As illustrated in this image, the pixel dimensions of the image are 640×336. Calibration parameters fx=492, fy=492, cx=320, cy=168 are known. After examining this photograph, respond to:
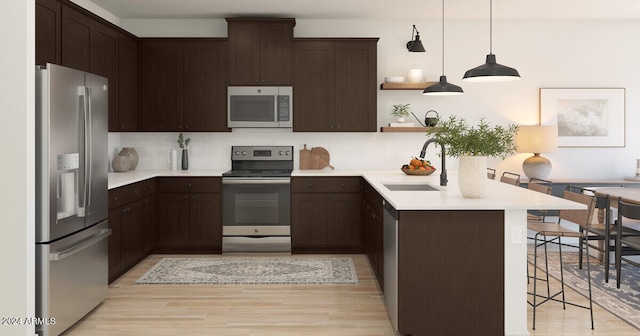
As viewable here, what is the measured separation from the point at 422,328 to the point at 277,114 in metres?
3.41

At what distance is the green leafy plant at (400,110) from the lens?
19.9 ft

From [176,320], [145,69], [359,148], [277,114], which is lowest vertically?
[176,320]

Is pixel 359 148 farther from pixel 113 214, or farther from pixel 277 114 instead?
pixel 113 214

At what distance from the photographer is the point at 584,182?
231 inches

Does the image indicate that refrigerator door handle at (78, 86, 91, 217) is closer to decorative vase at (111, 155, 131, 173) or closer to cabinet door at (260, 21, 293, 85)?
decorative vase at (111, 155, 131, 173)

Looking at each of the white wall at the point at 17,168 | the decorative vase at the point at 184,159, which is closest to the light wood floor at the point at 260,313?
the white wall at the point at 17,168

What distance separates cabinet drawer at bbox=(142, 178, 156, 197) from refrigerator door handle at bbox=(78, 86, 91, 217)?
1637 millimetres

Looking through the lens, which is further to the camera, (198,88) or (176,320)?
(198,88)

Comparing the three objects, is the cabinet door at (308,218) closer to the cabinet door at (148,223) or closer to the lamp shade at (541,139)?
the cabinet door at (148,223)

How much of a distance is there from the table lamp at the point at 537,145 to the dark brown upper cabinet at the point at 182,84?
3603 millimetres

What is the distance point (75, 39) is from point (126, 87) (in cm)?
128

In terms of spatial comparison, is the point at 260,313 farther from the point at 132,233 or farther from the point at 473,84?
the point at 473,84

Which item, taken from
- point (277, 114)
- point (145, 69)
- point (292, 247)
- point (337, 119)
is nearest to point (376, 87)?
point (337, 119)

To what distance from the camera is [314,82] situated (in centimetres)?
580
